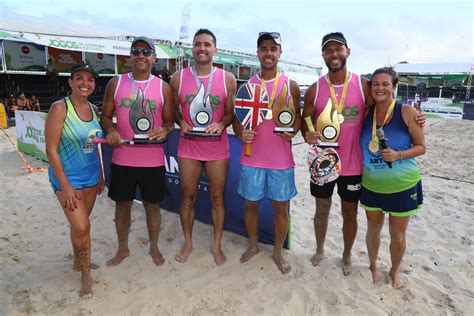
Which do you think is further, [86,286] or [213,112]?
[213,112]

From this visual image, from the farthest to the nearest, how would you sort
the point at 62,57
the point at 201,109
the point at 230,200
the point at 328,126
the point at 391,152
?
the point at 62,57, the point at 230,200, the point at 201,109, the point at 328,126, the point at 391,152

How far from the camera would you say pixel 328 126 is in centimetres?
269

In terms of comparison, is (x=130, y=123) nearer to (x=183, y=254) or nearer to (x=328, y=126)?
(x=183, y=254)

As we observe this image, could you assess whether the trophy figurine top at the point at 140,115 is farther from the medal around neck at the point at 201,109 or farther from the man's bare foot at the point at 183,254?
the man's bare foot at the point at 183,254

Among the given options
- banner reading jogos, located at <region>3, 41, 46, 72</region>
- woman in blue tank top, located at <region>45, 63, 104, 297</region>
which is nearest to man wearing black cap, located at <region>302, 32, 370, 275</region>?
woman in blue tank top, located at <region>45, 63, 104, 297</region>

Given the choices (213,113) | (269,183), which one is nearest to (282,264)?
(269,183)

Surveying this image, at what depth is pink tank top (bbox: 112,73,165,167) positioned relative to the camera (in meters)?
2.86

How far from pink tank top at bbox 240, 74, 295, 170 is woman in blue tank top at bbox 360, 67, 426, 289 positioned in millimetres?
667

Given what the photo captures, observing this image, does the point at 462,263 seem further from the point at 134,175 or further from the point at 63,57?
the point at 63,57

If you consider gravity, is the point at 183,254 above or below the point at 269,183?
below

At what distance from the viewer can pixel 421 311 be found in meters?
2.59

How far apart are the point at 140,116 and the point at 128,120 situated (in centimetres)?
12

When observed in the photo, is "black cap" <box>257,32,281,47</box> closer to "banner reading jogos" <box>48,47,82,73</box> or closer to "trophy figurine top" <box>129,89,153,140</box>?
"trophy figurine top" <box>129,89,153,140</box>

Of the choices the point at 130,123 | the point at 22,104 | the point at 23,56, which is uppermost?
the point at 23,56
